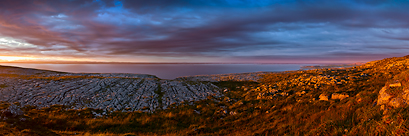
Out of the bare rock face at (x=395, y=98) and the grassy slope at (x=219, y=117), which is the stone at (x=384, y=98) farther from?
the grassy slope at (x=219, y=117)

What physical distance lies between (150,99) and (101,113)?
7.75 metres

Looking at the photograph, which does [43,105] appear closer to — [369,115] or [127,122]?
[127,122]

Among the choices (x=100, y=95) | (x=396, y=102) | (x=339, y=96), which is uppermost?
(x=396, y=102)

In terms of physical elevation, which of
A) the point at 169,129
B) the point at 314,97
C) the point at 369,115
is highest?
the point at 369,115

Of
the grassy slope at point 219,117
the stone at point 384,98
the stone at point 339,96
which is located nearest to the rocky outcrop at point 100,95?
the grassy slope at point 219,117

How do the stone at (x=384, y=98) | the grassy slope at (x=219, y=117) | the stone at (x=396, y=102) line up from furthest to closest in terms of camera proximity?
the grassy slope at (x=219, y=117) < the stone at (x=384, y=98) < the stone at (x=396, y=102)

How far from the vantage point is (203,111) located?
21938 millimetres

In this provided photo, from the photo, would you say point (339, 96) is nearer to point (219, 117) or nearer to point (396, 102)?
point (396, 102)

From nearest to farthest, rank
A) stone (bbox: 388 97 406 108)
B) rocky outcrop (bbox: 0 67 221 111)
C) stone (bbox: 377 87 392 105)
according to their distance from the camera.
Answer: stone (bbox: 388 97 406 108), stone (bbox: 377 87 392 105), rocky outcrop (bbox: 0 67 221 111)

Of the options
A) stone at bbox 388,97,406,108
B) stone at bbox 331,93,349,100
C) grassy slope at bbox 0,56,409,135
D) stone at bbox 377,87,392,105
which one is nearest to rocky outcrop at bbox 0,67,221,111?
grassy slope at bbox 0,56,409,135

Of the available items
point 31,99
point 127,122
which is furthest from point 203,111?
point 31,99

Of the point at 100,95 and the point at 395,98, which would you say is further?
the point at 100,95

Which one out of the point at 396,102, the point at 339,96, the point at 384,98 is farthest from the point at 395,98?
the point at 339,96

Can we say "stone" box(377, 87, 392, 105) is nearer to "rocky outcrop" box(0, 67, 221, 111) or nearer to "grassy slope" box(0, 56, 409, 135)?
"grassy slope" box(0, 56, 409, 135)
